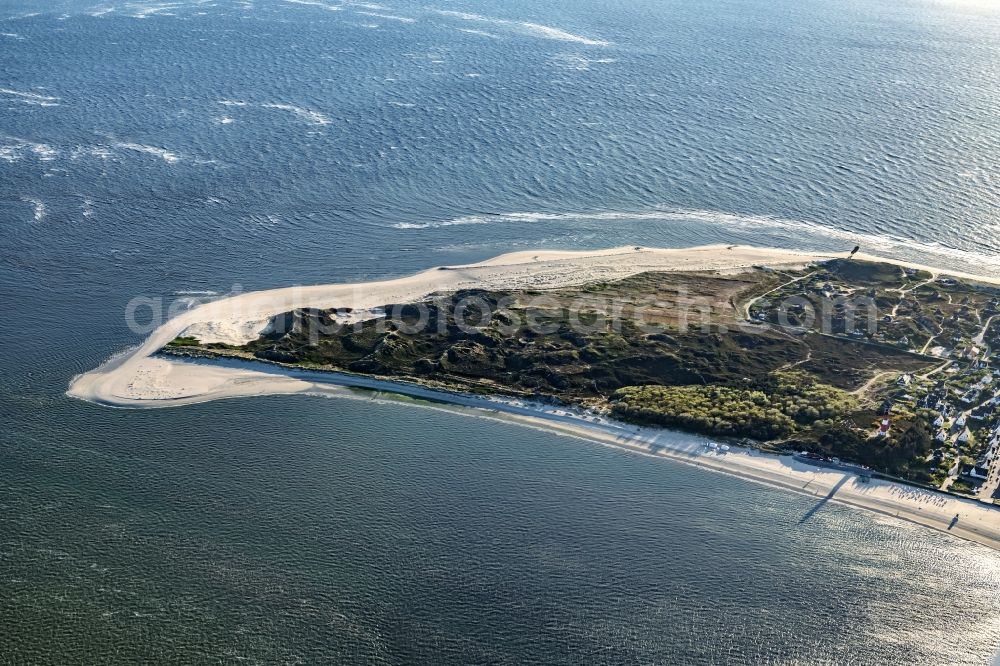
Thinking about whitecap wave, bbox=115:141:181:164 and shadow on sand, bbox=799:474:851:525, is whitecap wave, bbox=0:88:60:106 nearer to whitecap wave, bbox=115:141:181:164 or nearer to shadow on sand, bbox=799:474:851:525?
A: whitecap wave, bbox=115:141:181:164

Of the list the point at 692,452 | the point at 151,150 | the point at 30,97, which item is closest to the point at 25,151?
the point at 151,150

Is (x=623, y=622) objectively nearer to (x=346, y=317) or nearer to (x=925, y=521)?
(x=925, y=521)

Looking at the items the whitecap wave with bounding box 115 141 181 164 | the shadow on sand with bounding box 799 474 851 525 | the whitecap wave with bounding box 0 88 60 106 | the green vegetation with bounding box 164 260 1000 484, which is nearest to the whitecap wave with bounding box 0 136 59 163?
the whitecap wave with bounding box 115 141 181 164

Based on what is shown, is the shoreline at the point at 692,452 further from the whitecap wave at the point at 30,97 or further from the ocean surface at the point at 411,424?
the whitecap wave at the point at 30,97

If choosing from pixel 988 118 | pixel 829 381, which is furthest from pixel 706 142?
pixel 829 381

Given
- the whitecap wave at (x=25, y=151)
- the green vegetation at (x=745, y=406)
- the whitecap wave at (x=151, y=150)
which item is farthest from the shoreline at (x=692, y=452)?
the whitecap wave at (x=25, y=151)

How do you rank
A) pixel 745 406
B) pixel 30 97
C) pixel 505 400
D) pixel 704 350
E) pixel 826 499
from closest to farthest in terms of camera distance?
pixel 826 499 < pixel 745 406 < pixel 505 400 < pixel 704 350 < pixel 30 97

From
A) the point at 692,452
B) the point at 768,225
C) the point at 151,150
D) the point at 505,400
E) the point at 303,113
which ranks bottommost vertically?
the point at 692,452

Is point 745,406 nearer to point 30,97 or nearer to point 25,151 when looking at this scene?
point 25,151
